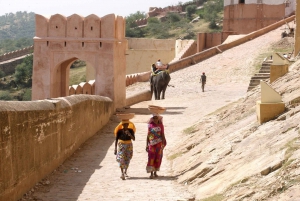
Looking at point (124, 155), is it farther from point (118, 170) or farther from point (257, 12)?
point (257, 12)

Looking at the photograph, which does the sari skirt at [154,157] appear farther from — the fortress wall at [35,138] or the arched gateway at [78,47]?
the arched gateway at [78,47]

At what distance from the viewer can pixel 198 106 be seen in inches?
797

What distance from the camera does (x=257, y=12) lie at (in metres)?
47.9

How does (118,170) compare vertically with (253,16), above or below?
below

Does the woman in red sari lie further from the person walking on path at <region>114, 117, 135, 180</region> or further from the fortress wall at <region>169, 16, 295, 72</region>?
the fortress wall at <region>169, 16, 295, 72</region>

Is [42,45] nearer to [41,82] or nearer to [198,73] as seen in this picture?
[41,82]

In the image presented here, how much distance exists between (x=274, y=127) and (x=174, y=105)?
1339 centimetres

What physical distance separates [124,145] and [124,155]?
0.16 m

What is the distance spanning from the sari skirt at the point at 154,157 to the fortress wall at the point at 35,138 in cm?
154

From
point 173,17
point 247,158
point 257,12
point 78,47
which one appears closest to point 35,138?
point 247,158

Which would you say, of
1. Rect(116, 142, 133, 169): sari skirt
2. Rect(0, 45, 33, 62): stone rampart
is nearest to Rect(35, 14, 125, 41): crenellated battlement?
Rect(116, 142, 133, 169): sari skirt

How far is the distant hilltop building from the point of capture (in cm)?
4772

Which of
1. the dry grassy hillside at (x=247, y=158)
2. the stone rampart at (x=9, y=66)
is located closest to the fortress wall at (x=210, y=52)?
the dry grassy hillside at (x=247, y=158)

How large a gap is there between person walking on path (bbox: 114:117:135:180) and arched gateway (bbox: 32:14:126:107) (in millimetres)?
8560
